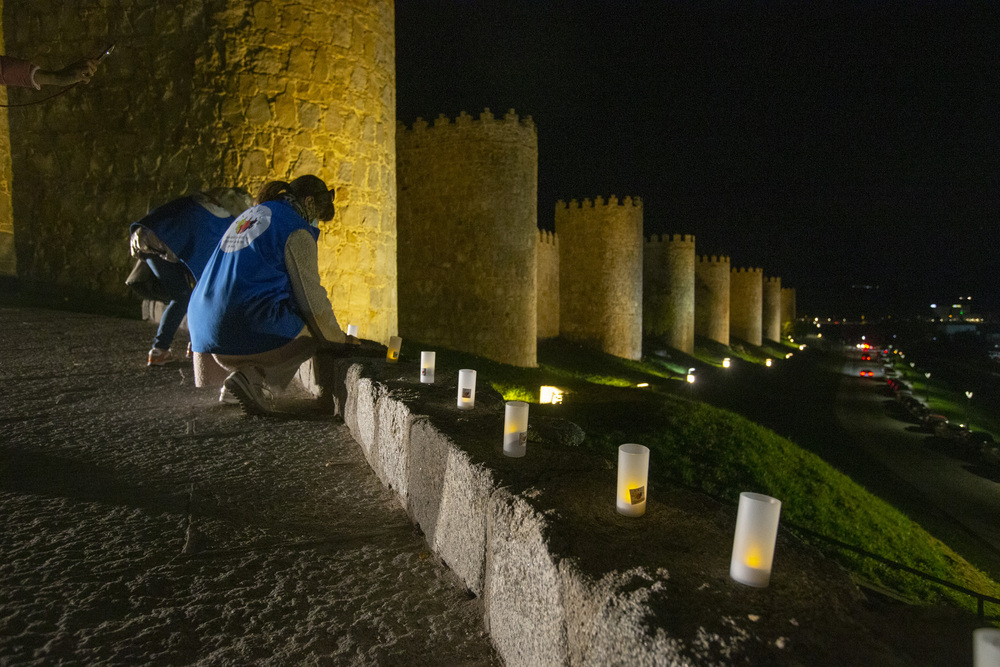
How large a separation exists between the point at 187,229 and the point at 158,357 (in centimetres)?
Result: 93

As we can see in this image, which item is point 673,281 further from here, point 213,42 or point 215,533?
point 215,533

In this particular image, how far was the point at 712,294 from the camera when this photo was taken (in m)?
Result: 31.8

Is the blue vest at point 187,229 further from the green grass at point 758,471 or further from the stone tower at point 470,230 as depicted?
the stone tower at point 470,230

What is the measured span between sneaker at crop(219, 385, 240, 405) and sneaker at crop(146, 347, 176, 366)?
1197mm

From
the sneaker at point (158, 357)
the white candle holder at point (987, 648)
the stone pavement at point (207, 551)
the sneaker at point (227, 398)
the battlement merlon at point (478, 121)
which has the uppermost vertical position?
the battlement merlon at point (478, 121)

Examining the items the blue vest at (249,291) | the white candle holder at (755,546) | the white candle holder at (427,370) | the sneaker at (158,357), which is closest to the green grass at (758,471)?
the white candle holder at (427,370)

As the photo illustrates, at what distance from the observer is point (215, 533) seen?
1776 millimetres

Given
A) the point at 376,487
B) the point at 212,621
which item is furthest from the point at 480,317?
the point at 212,621

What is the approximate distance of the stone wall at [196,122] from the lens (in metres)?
5.33

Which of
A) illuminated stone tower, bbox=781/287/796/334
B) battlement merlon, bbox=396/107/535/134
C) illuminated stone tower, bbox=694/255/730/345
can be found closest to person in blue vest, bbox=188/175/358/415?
battlement merlon, bbox=396/107/535/134

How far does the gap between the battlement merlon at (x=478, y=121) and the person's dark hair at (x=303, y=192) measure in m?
10.6

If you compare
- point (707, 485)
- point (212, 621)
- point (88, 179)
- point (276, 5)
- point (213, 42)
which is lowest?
point (707, 485)

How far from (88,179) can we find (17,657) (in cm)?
598

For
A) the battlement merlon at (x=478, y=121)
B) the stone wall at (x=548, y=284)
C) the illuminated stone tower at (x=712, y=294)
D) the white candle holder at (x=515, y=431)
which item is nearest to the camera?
the white candle holder at (x=515, y=431)
